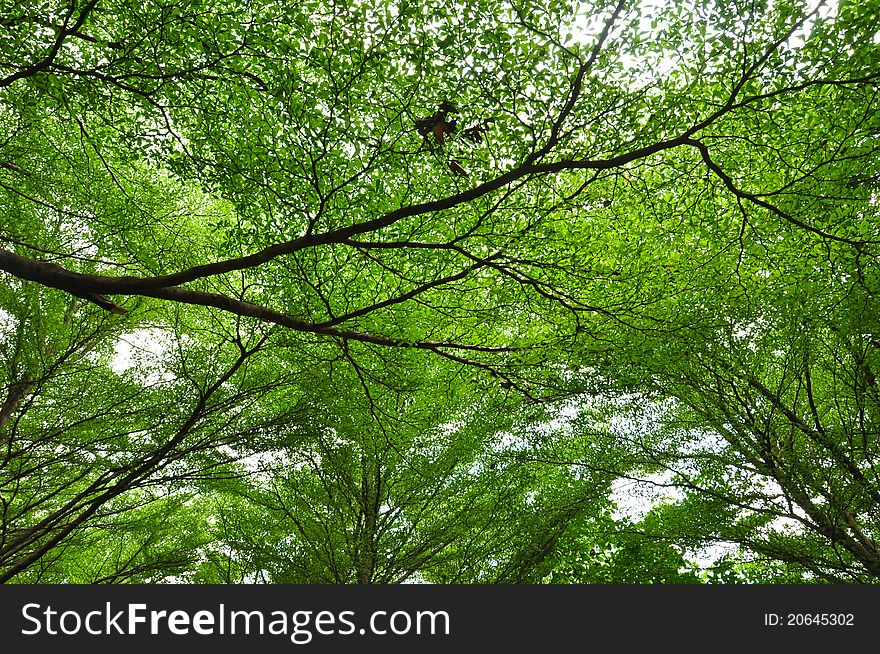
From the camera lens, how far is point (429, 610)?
4.05 m

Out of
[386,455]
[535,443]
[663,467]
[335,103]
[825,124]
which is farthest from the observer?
[535,443]

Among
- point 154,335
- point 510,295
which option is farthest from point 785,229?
point 154,335

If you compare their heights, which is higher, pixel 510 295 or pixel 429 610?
pixel 510 295

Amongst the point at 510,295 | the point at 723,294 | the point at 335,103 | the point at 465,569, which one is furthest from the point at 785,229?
the point at 465,569

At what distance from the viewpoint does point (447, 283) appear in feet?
16.6

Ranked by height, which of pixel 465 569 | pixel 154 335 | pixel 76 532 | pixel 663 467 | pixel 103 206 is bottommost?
pixel 465 569

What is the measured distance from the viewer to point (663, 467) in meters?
6.54

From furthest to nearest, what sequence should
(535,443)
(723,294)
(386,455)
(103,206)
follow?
(535,443), (386,455), (103,206), (723,294)

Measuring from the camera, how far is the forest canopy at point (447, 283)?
336 centimetres

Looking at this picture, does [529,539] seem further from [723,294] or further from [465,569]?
[723,294]

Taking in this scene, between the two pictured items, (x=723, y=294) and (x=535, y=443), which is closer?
(x=723, y=294)

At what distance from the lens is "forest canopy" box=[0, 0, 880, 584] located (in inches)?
132

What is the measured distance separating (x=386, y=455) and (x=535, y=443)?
2.02 m

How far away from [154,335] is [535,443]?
16.8 ft
